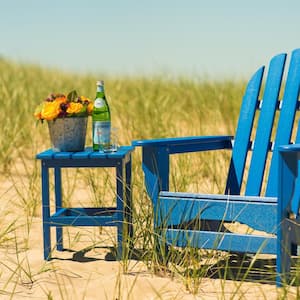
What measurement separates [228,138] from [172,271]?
39.7 inches

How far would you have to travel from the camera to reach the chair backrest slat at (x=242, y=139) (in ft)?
12.5

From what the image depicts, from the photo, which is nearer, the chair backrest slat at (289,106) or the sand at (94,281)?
the sand at (94,281)

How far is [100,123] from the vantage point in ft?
11.6

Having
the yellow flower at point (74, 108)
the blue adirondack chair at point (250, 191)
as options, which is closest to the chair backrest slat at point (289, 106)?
the blue adirondack chair at point (250, 191)

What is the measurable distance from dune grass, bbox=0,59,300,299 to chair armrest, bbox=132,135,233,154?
21 cm

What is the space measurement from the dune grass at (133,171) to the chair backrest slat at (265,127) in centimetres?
34

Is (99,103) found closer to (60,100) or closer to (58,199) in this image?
(60,100)

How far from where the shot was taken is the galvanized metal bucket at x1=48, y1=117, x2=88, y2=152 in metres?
3.54

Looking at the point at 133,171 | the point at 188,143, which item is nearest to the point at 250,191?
the point at 188,143

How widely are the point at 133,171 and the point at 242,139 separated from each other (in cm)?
67

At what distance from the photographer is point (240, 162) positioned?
3.82 m

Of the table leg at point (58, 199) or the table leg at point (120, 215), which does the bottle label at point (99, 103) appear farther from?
the table leg at point (58, 199)

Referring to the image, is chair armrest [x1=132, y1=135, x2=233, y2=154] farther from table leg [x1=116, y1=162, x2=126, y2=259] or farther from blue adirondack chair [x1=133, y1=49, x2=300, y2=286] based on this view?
table leg [x1=116, y1=162, x2=126, y2=259]

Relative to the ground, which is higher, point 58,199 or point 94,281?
point 58,199
